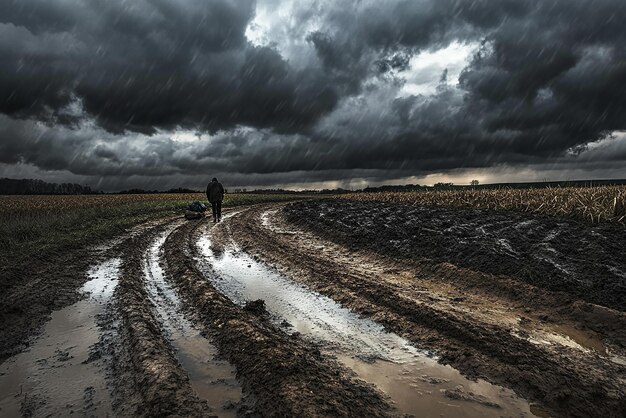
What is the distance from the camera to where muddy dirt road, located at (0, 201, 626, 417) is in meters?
3.15

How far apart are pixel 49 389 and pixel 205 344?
1546 mm

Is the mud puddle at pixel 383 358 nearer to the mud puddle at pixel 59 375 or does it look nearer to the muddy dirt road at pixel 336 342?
the muddy dirt road at pixel 336 342

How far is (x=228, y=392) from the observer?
129 inches

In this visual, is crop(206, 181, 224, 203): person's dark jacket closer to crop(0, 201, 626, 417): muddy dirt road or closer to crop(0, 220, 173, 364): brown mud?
crop(0, 220, 173, 364): brown mud

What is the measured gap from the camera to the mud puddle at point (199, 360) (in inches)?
125

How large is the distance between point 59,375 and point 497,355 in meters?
4.79

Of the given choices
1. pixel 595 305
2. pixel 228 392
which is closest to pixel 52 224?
pixel 228 392

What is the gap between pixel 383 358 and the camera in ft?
13.1

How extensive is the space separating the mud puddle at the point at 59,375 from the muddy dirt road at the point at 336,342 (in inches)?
0.7

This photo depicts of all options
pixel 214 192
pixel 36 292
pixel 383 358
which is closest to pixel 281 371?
pixel 383 358

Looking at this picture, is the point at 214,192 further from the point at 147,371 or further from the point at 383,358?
the point at 383,358

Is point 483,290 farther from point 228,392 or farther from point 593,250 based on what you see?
point 228,392

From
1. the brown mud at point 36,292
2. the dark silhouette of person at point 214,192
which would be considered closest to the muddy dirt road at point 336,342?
the brown mud at point 36,292

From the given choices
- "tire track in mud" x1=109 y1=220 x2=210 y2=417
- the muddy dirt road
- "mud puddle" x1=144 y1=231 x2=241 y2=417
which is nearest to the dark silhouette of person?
the muddy dirt road
